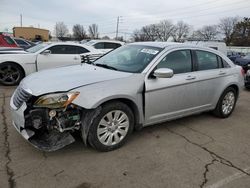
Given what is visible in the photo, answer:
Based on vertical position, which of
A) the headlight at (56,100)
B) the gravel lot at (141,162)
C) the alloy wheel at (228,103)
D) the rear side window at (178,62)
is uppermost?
the rear side window at (178,62)

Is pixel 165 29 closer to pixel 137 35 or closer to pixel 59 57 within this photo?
pixel 137 35

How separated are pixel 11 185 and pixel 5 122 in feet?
6.71

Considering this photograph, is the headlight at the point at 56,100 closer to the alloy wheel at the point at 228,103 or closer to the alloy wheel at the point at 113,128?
the alloy wheel at the point at 113,128

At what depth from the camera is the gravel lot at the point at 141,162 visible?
292 cm

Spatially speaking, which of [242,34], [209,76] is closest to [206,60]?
[209,76]

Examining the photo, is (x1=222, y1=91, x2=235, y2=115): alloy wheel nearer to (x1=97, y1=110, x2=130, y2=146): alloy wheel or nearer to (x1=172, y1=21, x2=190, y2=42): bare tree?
(x1=97, y1=110, x2=130, y2=146): alloy wheel

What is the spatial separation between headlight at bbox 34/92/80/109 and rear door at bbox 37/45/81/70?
5.13 m

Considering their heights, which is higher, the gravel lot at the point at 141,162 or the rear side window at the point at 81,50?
the rear side window at the point at 81,50

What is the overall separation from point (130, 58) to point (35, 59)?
4570 millimetres

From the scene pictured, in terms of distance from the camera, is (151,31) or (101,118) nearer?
(101,118)

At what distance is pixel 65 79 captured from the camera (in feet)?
11.5

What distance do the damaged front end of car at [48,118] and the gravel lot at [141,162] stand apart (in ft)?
0.84

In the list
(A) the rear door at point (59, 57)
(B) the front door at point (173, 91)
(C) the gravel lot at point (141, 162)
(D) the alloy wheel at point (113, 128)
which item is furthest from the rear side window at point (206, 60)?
(A) the rear door at point (59, 57)

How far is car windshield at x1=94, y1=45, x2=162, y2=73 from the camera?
404 cm
